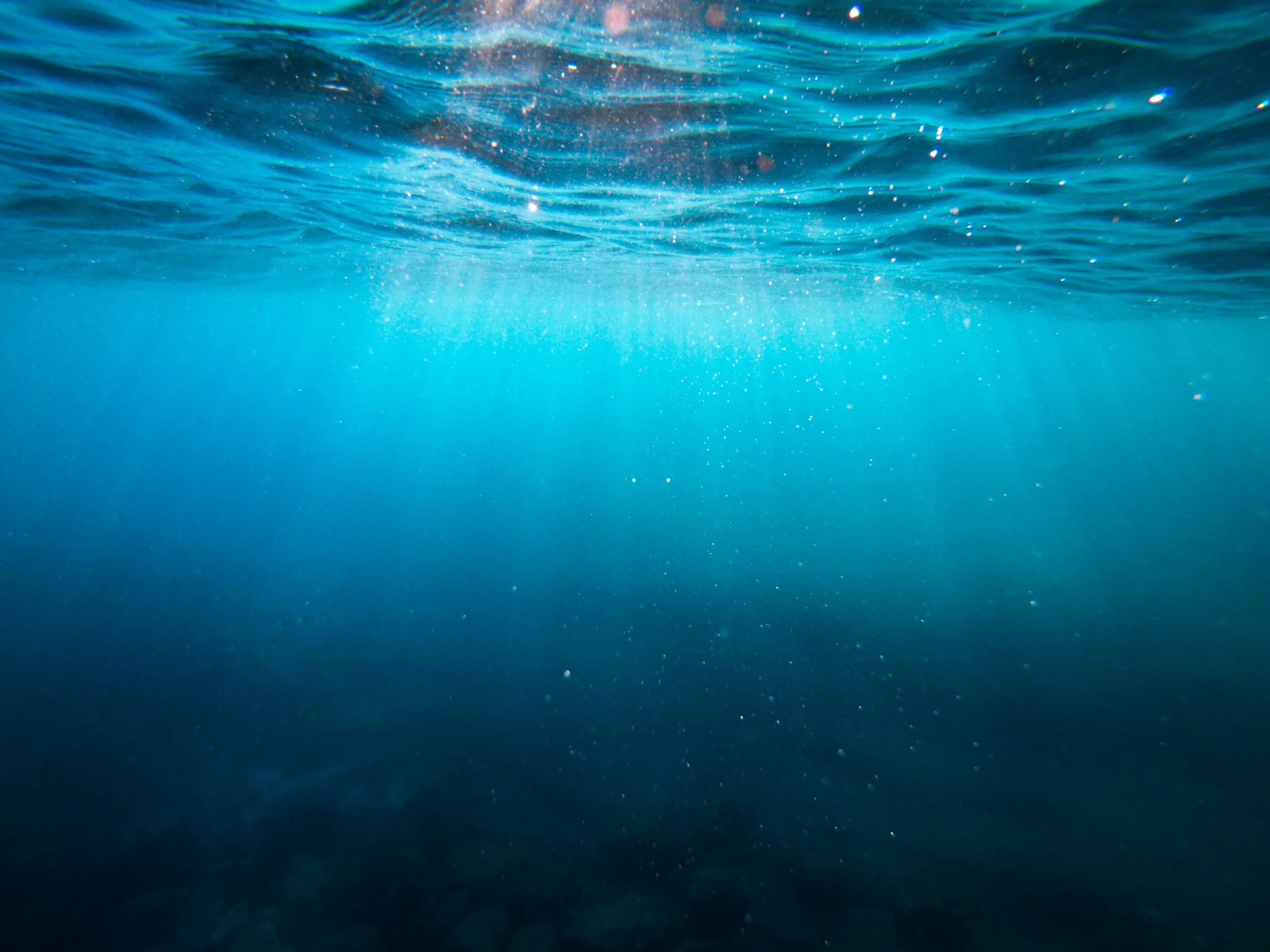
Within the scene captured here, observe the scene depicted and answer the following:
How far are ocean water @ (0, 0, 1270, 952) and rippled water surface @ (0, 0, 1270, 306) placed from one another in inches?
2.9

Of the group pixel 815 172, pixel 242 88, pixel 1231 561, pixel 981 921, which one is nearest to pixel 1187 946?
pixel 981 921

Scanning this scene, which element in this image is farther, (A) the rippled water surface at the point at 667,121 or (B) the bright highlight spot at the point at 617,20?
(A) the rippled water surface at the point at 667,121

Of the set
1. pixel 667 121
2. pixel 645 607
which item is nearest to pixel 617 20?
pixel 667 121

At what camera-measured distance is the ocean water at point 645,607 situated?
266 inches

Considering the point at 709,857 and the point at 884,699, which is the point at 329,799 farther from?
the point at 884,699

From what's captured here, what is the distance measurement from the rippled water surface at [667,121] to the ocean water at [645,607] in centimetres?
7

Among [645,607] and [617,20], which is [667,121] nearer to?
[617,20]

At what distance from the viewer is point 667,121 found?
8.81 m

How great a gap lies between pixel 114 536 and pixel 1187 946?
32.4 metres

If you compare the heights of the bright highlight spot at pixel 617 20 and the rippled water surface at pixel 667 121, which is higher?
the rippled water surface at pixel 667 121

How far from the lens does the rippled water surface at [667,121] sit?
634 cm

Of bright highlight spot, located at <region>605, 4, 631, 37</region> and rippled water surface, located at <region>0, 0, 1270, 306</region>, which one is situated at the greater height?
rippled water surface, located at <region>0, 0, 1270, 306</region>

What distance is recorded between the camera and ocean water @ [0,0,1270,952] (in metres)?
6.76

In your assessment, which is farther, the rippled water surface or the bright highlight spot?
the rippled water surface
